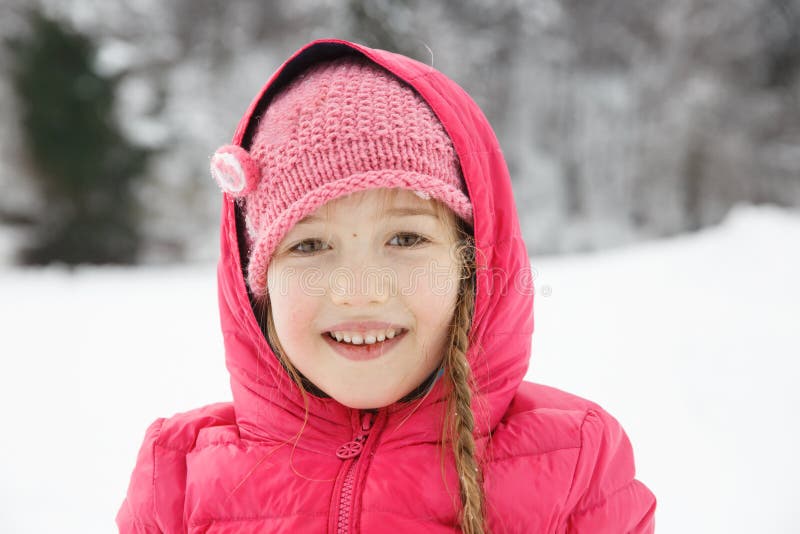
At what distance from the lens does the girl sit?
29.5 inches

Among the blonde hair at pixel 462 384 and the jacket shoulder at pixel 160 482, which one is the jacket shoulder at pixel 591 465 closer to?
the blonde hair at pixel 462 384

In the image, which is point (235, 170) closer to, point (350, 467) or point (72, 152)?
point (350, 467)

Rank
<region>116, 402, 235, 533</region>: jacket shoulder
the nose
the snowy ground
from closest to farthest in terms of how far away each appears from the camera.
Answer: the nose < <region>116, 402, 235, 533</region>: jacket shoulder < the snowy ground

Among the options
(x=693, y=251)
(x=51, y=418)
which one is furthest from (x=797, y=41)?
(x=51, y=418)

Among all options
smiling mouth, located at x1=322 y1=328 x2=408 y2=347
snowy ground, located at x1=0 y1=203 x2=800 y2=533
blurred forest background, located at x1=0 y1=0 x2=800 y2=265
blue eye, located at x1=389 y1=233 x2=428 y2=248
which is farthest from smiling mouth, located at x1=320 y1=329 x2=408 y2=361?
blurred forest background, located at x1=0 y1=0 x2=800 y2=265

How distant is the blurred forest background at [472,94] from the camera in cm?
246

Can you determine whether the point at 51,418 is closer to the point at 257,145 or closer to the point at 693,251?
the point at 257,145

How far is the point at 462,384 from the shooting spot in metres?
0.77

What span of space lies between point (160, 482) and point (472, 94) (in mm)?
2154

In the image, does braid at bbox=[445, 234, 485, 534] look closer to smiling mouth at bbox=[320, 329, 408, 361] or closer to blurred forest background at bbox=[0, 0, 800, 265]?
smiling mouth at bbox=[320, 329, 408, 361]

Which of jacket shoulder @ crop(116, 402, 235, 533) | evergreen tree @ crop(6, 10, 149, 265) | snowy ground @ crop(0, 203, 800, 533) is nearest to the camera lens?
jacket shoulder @ crop(116, 402, 235, 533)

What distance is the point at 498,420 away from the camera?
0.86 m

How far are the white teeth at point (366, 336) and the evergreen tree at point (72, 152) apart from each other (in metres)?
2.14

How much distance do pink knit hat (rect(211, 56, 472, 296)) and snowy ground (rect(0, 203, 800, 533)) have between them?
0.80 m
